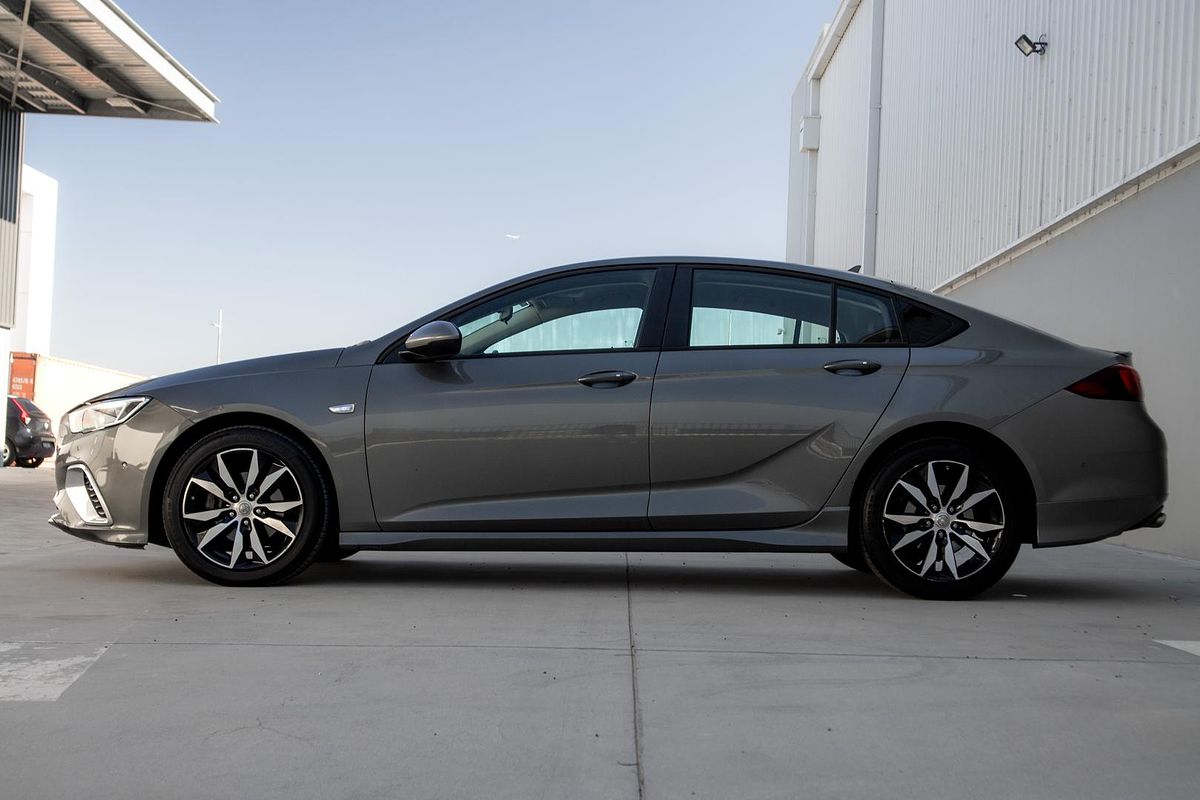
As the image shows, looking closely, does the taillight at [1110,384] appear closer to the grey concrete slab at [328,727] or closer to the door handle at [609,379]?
the door handle at [609,379]

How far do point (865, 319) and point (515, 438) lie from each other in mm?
1608

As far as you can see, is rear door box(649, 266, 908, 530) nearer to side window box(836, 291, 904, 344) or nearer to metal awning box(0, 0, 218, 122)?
side window box(836, 291, 904, 344)

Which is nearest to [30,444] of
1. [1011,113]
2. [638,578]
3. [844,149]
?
[844,149]

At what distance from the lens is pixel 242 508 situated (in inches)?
208

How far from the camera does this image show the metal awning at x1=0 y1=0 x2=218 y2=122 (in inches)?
634

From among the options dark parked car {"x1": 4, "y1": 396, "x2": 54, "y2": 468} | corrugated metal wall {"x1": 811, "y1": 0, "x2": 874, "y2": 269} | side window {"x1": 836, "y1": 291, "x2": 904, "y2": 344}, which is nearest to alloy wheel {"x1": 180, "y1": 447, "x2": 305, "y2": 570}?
side window {"x1": 836, "y1": 291, "x2": 904, "y2": 344}

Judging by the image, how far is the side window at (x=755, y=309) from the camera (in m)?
5.36

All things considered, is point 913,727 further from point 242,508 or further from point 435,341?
point 242,508

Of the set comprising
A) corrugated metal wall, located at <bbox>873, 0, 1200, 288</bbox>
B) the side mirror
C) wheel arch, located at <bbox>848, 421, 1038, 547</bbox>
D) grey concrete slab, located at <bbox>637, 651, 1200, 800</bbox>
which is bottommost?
grey concrete slab, located at <bbox>637, 651, 1200, 800</bbox>

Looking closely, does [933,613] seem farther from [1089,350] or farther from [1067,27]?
[1067,27]

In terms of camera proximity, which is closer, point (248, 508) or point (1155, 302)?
point (248, 508)

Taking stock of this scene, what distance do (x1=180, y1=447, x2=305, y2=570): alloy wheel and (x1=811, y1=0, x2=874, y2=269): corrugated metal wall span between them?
666 inches

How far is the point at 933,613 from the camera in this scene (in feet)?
16.0

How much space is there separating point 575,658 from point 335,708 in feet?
2.85
